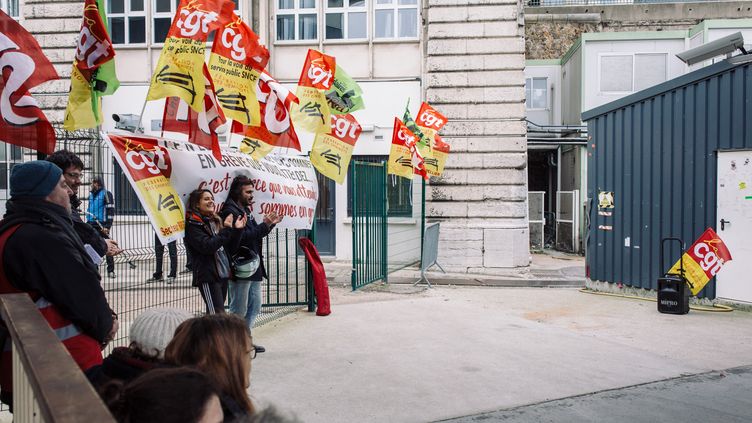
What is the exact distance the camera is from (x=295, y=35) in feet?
54.7

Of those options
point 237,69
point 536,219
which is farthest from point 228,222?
point 536,219

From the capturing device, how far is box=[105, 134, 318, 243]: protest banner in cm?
530

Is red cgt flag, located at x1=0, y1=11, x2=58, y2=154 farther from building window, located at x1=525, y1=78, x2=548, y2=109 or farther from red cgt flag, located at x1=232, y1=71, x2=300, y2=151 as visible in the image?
building window, located at x1=525, y1=78, x2=548, y2=109

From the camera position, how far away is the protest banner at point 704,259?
913 centimetres

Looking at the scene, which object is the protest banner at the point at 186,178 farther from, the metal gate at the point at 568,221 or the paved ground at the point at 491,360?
the metal gate at the point at 568,221

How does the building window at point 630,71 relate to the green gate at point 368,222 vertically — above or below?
above

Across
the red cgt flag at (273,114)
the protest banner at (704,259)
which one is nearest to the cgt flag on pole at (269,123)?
the red cgt flag at (273,114)

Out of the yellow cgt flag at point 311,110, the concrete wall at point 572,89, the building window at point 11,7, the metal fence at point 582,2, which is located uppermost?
the metal fence at point 582,2

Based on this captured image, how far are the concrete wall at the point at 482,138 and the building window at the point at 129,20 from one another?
787cm

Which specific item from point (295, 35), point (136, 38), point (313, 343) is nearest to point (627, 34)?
point (295, 35)

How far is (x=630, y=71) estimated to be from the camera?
2092cm

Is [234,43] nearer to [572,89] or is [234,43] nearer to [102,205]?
[102,205]

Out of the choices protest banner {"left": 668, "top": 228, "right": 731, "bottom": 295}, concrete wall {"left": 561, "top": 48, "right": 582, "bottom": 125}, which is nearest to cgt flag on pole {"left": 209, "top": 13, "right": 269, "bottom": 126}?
protest banner {"left": 668, "top": 228, "right": 731, "bottom": 295}

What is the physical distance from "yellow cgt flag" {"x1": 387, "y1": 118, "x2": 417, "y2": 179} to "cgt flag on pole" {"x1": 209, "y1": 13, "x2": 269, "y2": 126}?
5.37 metres
